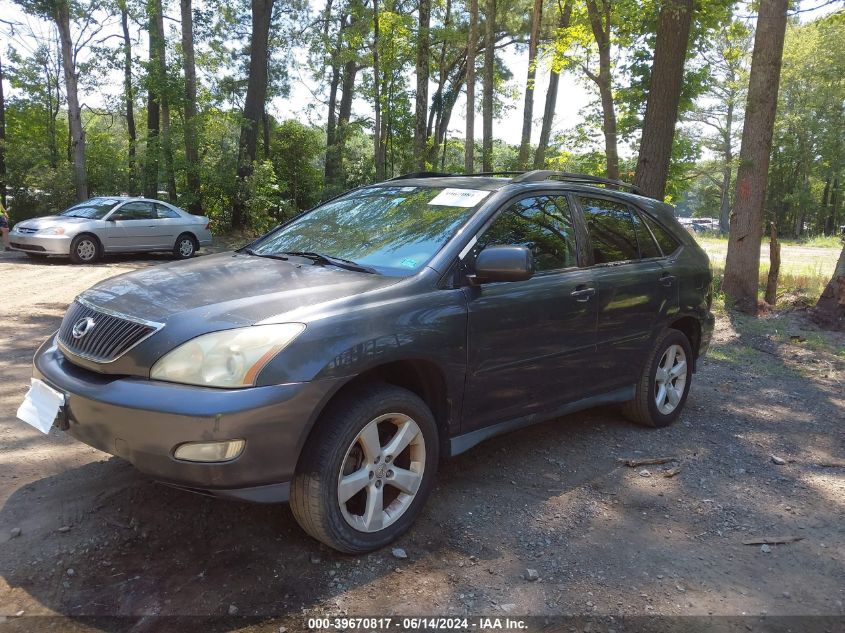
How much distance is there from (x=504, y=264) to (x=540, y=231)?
88cm

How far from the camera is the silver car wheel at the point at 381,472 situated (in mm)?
2953

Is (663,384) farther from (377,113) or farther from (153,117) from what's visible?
(153,117)

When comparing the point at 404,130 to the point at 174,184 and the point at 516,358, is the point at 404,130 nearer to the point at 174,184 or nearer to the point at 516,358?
the point at 174,184

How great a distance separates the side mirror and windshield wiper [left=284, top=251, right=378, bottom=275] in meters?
0.55

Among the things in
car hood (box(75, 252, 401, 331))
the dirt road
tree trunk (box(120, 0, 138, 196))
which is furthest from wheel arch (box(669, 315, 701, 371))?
tree trunk (box(120, 0, 138, 196))

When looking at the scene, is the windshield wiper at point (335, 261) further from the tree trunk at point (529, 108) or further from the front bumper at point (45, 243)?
the tree trunk at point (529, 108)

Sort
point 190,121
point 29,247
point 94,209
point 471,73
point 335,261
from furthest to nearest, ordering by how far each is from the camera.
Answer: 1. point 190,121
2. point 471,73
3. point 94,209
4. point 29,247
5. point 335,261

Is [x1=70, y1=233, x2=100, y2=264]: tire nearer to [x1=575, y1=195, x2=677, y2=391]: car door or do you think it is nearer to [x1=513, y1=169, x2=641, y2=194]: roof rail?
[x1=513, y1=169, x2=641, y2=194]: roof rail

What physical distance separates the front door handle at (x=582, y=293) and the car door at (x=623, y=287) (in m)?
0.10

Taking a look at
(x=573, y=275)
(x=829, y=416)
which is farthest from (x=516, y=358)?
(x=829, y=416)

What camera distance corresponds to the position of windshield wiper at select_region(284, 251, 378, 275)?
11.2 ft

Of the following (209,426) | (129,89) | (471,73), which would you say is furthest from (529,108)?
(209,426)

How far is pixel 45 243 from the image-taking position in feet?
42.3

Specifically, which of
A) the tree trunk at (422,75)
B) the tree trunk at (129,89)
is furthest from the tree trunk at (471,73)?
the tree trunk at (129,89)
